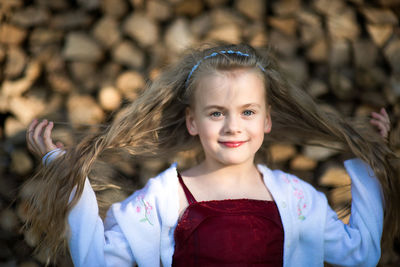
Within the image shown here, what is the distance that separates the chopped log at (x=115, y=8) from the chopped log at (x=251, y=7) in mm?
563

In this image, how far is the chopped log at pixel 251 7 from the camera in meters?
2.21

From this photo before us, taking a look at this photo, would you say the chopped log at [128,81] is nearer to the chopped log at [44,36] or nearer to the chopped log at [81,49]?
the chopped log at [81,49]

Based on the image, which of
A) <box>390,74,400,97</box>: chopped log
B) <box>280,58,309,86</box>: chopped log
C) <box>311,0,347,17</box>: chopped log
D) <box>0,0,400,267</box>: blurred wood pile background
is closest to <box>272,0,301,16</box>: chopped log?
<box>0,0,400,267</box>: blurred wood pile background

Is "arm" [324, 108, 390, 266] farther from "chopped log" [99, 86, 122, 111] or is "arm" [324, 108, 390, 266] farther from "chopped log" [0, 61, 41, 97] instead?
"chopped log" [0, 61, 41, 97]

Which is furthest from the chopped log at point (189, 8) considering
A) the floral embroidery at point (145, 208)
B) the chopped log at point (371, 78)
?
the floral embroidery at point (145, 208)

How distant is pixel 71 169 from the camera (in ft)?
4.91

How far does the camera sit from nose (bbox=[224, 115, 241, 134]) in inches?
59.4

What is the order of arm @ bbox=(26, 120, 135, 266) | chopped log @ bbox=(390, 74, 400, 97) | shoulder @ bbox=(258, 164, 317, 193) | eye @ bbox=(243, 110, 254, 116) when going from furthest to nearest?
chopped log @ bbox=(390, 74, 400, 97) → shoulder @ bbox=(258, 164, 317, 193) → eye @ bbox=(243, 110, 254, 116) → arm @ bbox=(26, 120, 135, 266)

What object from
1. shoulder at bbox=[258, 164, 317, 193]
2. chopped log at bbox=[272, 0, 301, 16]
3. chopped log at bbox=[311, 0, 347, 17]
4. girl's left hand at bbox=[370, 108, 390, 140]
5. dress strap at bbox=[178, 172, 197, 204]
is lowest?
dress strap at bbox=[178, 172, 197, 204]

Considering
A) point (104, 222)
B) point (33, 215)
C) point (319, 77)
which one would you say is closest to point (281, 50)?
point (319, 77)

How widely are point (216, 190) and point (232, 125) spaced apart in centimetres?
26

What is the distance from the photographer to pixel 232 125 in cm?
151

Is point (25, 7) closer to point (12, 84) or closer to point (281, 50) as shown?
point (12, 84)

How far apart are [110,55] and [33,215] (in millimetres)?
990
